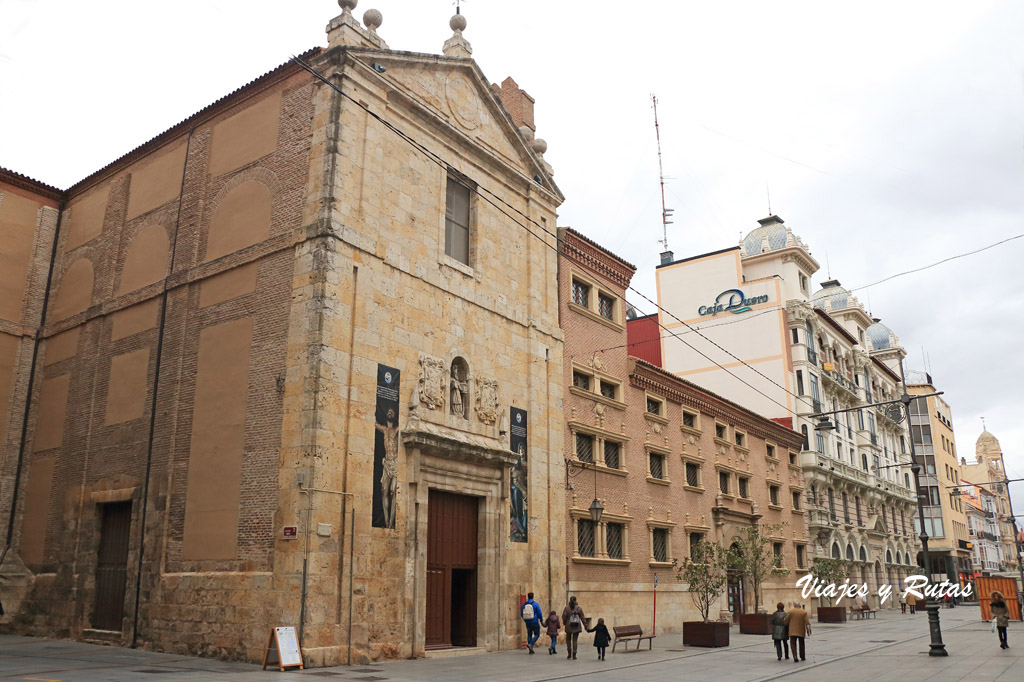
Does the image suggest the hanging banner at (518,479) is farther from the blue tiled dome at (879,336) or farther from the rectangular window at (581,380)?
the blue tiled dome at (879,336)

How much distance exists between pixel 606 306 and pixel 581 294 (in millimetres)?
1857

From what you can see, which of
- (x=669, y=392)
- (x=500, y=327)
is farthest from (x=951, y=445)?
(x=500, y=327)

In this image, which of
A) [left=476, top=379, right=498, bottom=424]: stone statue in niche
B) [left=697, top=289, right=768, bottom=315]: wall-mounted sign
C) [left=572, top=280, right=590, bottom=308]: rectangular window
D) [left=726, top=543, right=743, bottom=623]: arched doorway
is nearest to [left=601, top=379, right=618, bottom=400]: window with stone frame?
[left=572, top=280, right=590, bottom=308]: rectangular window

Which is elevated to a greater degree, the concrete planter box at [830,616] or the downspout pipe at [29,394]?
the downspout pipe at [29,394]

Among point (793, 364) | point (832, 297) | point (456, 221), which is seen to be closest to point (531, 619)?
point (456, 221)

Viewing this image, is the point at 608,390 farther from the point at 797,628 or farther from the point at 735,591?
the point at 735,591

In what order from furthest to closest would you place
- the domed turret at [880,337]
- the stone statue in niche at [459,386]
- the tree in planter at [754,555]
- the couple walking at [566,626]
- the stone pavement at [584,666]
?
the domed turret at [880,337], the tree in planter at [754,555], the stone statue in niche at [459,386], the couple walking at [566,626], the stone pavement at [584,666]

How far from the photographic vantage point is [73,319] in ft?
83.9

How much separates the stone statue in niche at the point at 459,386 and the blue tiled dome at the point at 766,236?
3754 centimetres

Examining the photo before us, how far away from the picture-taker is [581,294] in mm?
29844

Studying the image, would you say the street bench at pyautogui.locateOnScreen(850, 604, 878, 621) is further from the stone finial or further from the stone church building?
the stone finial

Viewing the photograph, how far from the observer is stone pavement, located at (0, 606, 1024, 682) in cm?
1536

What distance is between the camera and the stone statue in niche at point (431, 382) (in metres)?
21.0

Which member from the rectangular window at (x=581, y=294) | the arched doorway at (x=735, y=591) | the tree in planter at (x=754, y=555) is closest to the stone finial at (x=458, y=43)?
the rectangular window at (x=581, y=294)
